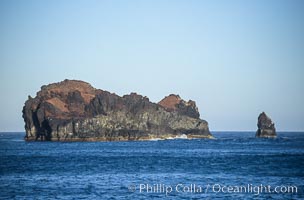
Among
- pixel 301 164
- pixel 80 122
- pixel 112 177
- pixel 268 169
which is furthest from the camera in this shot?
pixel 80 122

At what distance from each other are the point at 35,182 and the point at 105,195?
12.5 metres

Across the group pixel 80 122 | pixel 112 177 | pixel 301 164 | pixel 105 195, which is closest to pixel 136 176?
pixel 112 177

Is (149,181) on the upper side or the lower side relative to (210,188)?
upper

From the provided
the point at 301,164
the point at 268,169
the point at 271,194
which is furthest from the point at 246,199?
the point at 301,164

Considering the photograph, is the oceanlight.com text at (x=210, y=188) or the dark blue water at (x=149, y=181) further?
the oceanlight.com text at (x=210, y=188)

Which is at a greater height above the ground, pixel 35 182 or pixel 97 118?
pixel 97 118

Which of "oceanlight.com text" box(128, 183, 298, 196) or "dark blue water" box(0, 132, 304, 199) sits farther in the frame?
"oceanlight.com text" box(128, 183, 298, 196)

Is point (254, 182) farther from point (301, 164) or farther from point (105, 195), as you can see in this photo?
point (301, 164)

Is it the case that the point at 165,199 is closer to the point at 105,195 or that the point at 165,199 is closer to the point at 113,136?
the point at 105,195

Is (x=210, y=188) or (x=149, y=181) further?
(x=149, y=181)

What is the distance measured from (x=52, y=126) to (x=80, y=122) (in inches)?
350

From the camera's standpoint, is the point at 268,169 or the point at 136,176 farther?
the point at 268,169

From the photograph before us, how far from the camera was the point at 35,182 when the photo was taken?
58.6 metres

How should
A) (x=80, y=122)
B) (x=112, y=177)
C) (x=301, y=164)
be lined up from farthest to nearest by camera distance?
(x=80, y=122)
(x=301, y=164)
(x=112, y=177)
